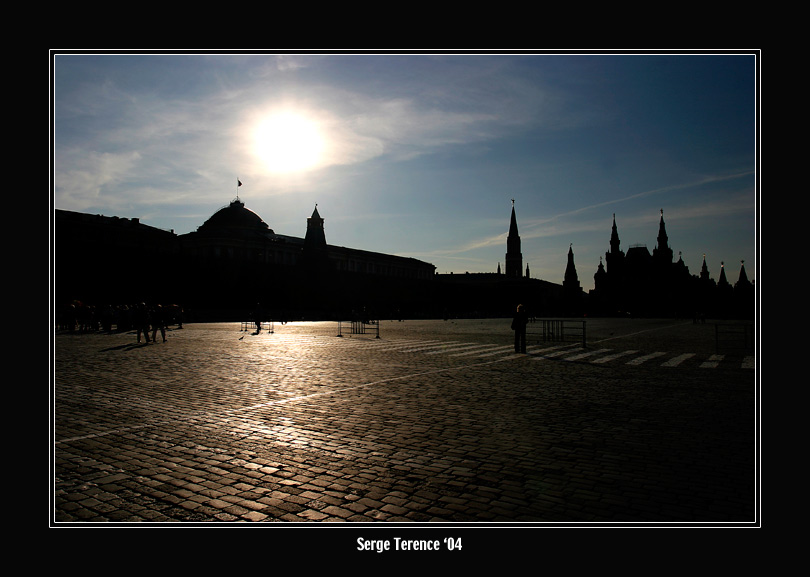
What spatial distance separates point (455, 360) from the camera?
15.1 metres

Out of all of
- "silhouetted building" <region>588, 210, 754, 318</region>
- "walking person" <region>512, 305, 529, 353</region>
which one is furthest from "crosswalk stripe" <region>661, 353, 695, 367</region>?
"silhouetted building" <region>588, 210, 754, 318</region>

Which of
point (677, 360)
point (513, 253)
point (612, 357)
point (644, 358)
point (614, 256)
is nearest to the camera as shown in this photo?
point (677, 360)

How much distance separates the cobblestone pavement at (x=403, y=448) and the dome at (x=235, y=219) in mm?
99065

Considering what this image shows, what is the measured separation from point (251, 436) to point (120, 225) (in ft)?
299

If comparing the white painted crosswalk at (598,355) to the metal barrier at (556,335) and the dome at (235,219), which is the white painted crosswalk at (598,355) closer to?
the metal barrier at (556,335)

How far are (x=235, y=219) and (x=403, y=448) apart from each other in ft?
356

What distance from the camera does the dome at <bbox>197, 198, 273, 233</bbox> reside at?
346 feet

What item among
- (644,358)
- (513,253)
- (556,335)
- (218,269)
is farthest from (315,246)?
(513,253)

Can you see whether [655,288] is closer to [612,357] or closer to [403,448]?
[612,357]

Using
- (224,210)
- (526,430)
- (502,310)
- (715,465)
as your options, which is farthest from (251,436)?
(502,310)

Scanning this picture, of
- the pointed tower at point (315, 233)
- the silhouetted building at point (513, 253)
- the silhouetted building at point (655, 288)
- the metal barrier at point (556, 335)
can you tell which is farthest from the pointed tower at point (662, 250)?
the metal barrier at point (556, 335)

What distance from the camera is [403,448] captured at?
5.64 metres
